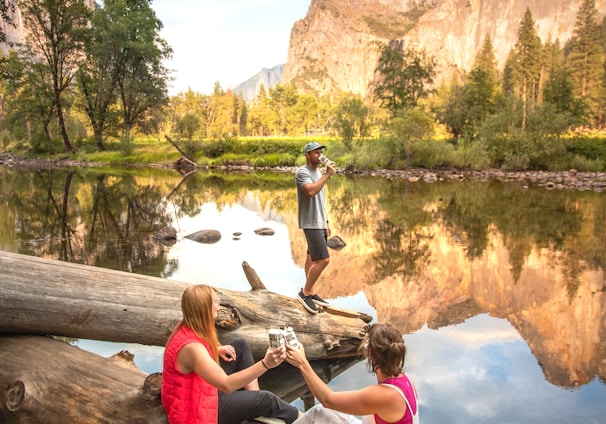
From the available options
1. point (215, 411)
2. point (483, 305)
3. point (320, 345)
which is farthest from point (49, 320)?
point (483, 305)

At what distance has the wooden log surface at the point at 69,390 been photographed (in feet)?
13.9

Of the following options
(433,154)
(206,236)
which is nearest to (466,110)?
(433,154)

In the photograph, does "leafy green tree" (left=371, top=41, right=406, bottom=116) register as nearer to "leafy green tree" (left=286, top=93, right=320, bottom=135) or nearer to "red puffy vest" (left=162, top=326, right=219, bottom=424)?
"red puffy vest" (left=162, top=326, right=219, bottom=424)

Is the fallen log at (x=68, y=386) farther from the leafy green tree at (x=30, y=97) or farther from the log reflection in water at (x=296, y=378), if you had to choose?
the leafy green tree at (x=30, y=97)

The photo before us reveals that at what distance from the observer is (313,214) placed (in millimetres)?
7117

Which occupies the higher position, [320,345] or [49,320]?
[49,320]

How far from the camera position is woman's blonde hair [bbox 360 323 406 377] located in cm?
337

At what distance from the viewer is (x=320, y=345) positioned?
6.44 metres

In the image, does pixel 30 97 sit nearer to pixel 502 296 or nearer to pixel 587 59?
pixel 502 296

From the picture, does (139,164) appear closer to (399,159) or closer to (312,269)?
(399,159)

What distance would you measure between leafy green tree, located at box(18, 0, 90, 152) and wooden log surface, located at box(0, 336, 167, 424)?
50.9m

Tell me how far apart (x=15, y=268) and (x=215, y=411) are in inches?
A: 108

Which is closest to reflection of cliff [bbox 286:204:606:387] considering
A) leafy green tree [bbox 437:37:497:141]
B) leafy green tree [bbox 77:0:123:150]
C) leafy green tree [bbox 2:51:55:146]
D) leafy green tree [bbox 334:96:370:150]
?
leafy green tree [bbox 334:96:370:150]

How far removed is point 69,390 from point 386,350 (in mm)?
2949
